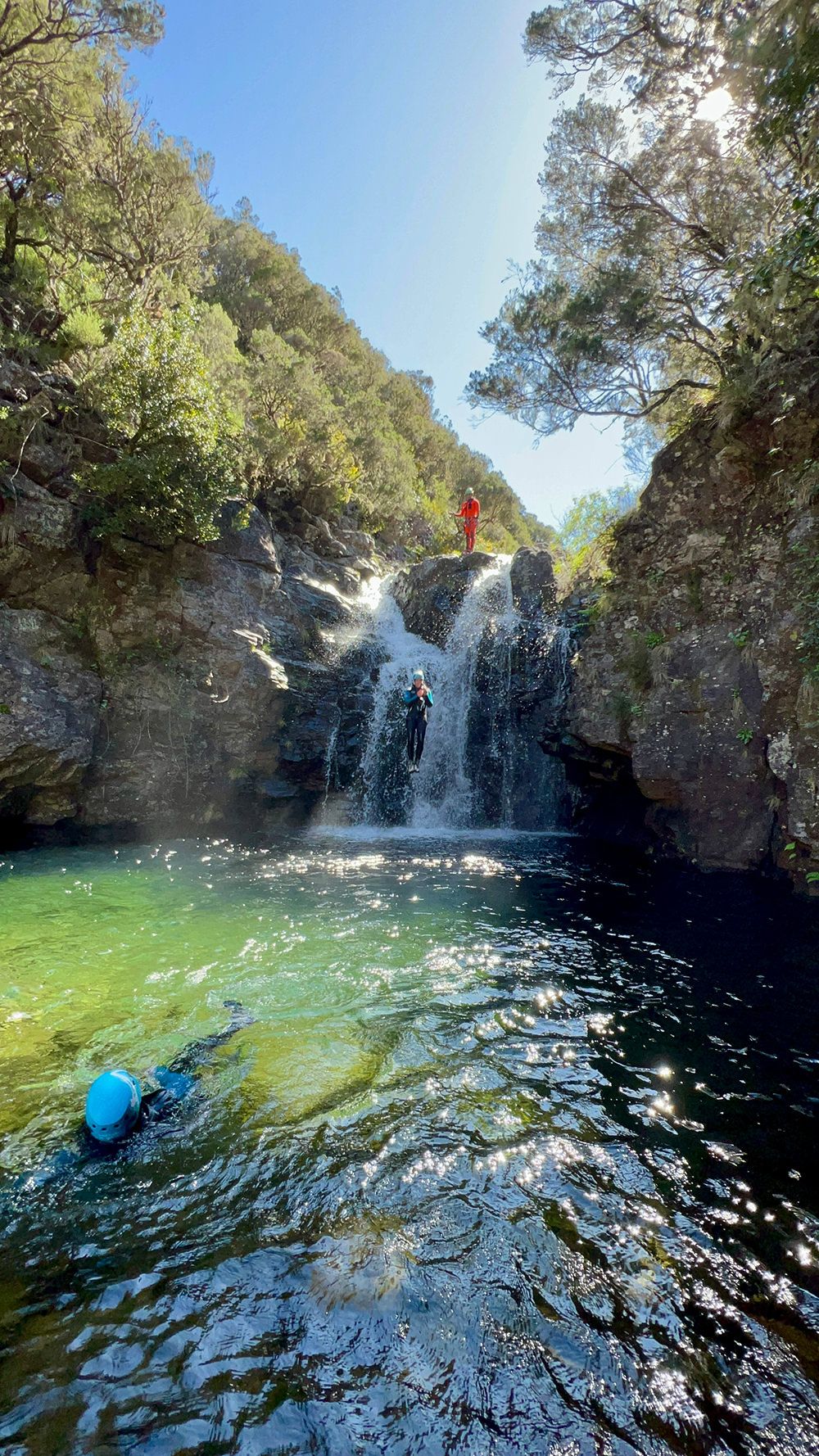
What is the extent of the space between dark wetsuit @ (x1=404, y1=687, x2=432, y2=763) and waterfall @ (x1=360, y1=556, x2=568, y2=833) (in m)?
1.70

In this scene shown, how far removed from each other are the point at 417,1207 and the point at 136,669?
35.7 ft

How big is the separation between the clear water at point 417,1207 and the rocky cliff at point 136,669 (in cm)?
492

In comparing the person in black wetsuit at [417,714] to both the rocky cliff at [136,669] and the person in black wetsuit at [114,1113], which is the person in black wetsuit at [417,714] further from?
the person in black wetsuit at [114,1113]

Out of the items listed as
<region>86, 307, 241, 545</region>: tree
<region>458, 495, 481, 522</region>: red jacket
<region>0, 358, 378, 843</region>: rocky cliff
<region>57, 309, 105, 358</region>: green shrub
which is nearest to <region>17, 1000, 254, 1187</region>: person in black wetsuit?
<region>0, 358, 378, 843</region>: rocky cliff

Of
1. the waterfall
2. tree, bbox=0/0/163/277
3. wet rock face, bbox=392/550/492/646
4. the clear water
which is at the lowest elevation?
the clear water

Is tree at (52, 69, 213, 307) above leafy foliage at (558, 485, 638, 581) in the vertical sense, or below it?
above

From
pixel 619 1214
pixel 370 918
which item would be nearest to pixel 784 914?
pixel 370 918

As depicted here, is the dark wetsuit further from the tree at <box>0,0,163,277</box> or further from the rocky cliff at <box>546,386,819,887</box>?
the tree at <box>0,0,163,277</box>

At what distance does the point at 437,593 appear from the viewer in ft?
54.9

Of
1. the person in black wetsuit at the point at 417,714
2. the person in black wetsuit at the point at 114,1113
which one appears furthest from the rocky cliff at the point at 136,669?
the person in black wetsuit at the point at 114,1113

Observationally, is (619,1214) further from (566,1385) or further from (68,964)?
(68,964)

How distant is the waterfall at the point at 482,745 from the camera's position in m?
13.4

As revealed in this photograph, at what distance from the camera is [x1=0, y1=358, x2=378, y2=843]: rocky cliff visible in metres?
10.3

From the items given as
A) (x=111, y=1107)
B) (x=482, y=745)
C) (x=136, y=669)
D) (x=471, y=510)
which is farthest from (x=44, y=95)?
(x=111, y=1107)
